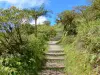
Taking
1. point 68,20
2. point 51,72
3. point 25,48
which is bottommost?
point 51,72

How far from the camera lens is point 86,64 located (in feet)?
29.1

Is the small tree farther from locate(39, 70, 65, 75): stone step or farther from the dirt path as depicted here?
locate(39, 70, 65, 75): stone step

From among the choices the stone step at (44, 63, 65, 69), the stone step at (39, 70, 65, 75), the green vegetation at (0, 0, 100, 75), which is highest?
the green vegetation at (0, 0, 100, 75)

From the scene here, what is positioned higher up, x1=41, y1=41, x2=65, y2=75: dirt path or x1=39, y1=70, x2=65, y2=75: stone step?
x1=41, y1=41, x2=65, y2=75: dirt path

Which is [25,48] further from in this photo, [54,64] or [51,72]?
[54,64]

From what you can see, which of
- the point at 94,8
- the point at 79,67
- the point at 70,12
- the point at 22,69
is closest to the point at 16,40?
the point at 22,69

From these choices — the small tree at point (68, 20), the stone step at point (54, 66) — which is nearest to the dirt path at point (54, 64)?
the stone step at point (54, 66)

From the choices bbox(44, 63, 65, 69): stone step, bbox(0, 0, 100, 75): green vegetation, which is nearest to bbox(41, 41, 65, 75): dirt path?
bbox(44, 63, 65, 69): stone step

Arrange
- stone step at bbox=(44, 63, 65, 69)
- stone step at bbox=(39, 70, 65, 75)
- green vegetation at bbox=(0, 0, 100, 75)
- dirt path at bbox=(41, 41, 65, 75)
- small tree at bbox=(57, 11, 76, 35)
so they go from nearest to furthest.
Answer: green vegetation at bbox=(0, 0, 100, 75), stone step at bbox=(39, 70, 65, 75), dirt path at bbox=(41, 41, 65, 75), stone step at bbox=(44, 63, 65, 69), small tree at bbox=(57, 11, 76, 35)

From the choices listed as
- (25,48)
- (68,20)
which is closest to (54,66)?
(25,48)

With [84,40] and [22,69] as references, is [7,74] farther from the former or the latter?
[84,40]

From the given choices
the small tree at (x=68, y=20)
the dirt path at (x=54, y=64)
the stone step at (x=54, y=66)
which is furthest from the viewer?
the small tree at (x=68, y=20)

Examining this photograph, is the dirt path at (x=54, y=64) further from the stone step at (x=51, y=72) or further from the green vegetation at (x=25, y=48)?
the green vegetation at (x=25, y=48)

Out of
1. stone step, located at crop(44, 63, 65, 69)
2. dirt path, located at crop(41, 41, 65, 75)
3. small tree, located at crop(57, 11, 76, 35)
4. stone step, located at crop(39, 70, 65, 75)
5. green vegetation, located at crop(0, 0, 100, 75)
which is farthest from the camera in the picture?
small tree, located at crop(57, 11, 76, 35)
